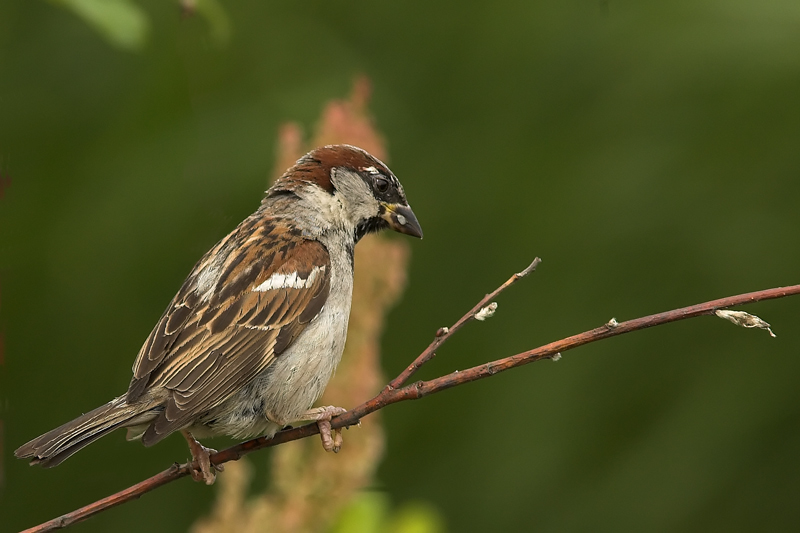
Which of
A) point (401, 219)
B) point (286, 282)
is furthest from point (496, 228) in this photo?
point (286, 282)

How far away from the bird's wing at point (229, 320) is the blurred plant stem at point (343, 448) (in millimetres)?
154

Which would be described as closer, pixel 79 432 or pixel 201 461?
pixel 79 432

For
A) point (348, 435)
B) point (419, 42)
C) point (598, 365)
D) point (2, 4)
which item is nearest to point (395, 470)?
point (598, 365)

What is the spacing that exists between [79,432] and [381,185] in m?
1.28

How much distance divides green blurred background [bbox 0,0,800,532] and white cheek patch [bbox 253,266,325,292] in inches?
34.0

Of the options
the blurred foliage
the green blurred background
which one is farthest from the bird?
the green blurred background

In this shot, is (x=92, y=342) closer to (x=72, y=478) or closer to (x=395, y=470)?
(x=72, y=478)

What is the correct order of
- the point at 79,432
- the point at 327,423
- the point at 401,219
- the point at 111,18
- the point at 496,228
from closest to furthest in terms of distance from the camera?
the point at 111,18 < the point at 79,432 < the point at 327,423 < the point at 401,219 < the point at 496,228

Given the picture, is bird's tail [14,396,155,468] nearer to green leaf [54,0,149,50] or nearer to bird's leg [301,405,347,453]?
bird's leg [301,405,347,453]

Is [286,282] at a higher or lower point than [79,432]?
higher

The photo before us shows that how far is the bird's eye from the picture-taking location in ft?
10.7

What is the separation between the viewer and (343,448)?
9.53 ft

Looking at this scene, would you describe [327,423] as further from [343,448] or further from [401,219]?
[401,219]

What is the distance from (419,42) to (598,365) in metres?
1.68
